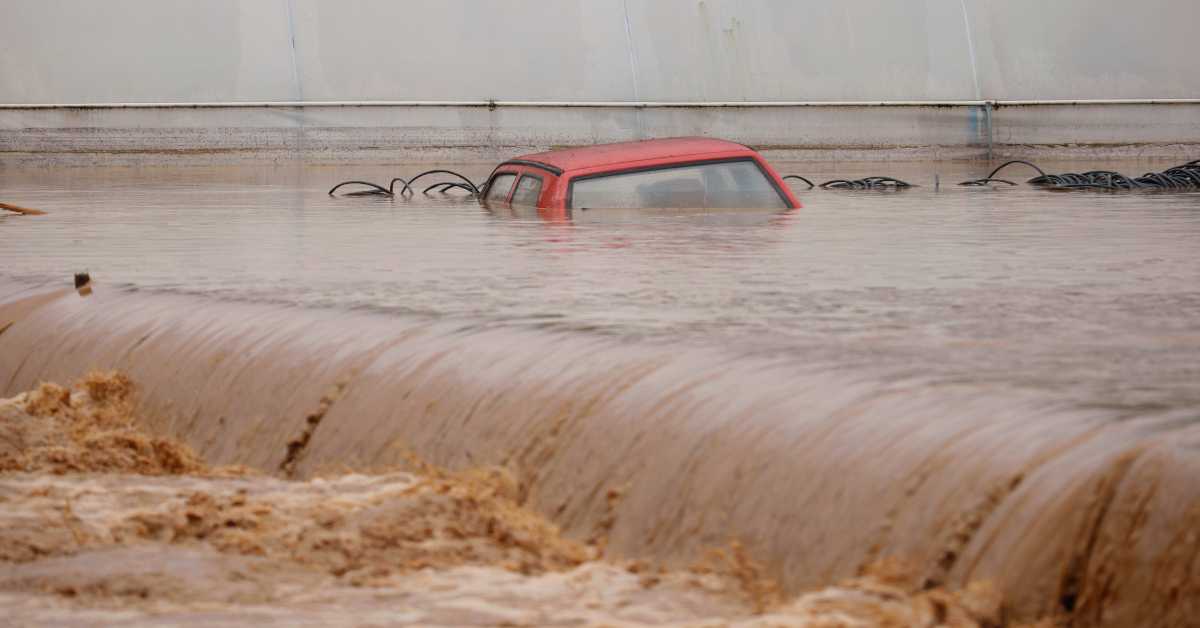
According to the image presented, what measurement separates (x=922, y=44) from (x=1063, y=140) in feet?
5.13

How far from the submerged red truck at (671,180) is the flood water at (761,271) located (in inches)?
9.7

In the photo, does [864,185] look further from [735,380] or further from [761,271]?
[735,380]

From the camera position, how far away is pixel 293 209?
29.6 ft

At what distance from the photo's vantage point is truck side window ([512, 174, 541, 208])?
29.9 ft

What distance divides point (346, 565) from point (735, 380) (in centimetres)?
A: 66

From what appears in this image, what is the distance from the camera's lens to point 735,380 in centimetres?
264

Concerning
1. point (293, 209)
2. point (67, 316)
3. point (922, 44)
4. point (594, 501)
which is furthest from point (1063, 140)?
point (594, 501)

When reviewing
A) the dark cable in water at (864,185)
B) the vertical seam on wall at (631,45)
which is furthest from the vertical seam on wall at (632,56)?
the dark cable in water at (864,185)

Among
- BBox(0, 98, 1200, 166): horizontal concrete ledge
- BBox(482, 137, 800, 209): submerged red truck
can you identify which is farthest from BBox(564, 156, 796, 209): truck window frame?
BBox(0, 98, 1200, 166): horizontal concrete ledge

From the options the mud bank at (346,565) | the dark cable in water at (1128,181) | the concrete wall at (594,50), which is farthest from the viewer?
the concrete wall at (594,50)

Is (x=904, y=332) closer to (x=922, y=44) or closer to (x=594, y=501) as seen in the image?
(x=594, y=501)

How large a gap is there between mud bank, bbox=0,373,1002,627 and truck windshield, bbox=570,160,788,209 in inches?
230

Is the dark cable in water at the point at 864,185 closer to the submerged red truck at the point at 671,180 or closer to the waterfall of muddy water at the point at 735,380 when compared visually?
the submerged red truck at the point at 671,180

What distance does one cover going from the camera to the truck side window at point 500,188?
384 inches
